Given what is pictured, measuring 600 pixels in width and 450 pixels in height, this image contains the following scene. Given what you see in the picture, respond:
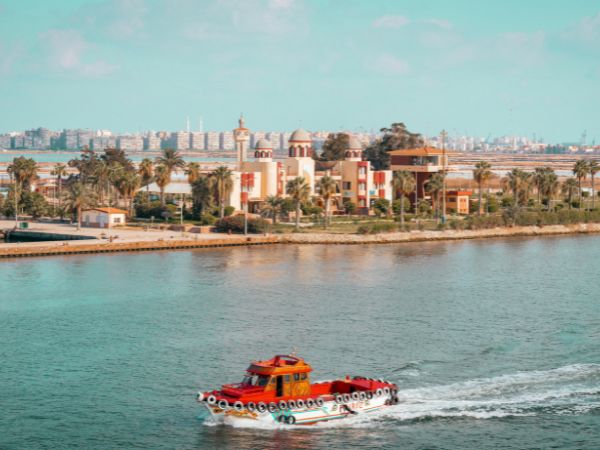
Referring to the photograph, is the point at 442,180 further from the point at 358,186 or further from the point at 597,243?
the point at 597,243

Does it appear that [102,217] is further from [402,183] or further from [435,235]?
[435,235]

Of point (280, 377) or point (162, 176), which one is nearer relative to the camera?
point (280, 377)

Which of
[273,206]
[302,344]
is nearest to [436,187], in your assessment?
[273,206]

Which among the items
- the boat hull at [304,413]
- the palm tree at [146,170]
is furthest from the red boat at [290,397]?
the palm tree at [146,170]

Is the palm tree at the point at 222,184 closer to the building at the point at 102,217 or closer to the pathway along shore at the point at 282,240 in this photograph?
the pathway along shore at the point at 282,240

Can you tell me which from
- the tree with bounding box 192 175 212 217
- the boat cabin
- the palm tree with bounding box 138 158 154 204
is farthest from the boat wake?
A: the palm tree with bounding box 138 158 154 204

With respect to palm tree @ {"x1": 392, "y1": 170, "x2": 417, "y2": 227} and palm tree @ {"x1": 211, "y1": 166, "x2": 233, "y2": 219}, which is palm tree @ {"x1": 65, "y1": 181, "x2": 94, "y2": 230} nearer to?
palm tree @ {"x1": 211, "y1": 166, "x2": 233, "y2": 219}
